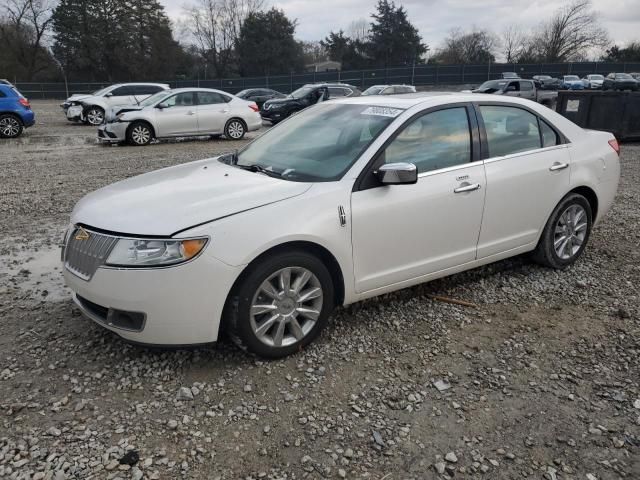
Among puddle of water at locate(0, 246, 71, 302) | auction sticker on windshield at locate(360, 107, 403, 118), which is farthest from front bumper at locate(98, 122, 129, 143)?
auction sticker on windshield at locate(360, 107, 403, 118)

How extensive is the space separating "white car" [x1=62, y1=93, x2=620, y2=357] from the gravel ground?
33 cm

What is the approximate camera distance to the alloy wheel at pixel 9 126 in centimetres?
1571

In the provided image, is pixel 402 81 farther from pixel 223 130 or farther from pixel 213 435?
pixel 213 435

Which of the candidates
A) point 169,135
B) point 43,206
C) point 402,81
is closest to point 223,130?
point 169,135

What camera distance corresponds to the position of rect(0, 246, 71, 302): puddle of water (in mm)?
4344

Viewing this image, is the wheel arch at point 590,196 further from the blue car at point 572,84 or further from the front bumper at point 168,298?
the blue car at point 572,84

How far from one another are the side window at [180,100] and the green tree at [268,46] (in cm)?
4547

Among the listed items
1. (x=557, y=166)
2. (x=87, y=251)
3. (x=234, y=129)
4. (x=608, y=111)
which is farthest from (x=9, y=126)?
(x=608, y=111)

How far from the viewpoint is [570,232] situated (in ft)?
15.9

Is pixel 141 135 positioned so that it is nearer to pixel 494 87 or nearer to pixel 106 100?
pixel 106 100

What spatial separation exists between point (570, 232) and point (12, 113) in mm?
16264

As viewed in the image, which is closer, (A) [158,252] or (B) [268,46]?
(A) [158,252]

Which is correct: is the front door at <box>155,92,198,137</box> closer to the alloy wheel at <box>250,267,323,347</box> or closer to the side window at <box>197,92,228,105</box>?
the side window at <box>197,92,228,105</box>

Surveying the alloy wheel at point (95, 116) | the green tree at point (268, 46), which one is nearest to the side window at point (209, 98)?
the alloy wheel at point (95, 116)
